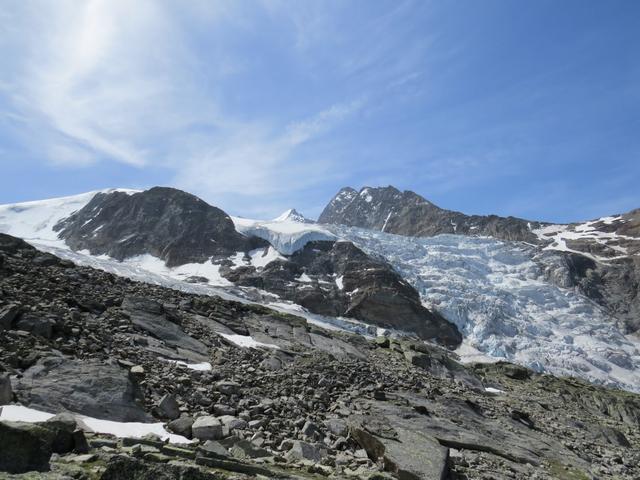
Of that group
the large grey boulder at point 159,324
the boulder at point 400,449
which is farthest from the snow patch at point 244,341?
the boulder at point 400,449

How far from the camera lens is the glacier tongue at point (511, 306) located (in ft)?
390

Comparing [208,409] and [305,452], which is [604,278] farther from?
[305,452]

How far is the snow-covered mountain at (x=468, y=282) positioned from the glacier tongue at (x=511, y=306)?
1.06ft

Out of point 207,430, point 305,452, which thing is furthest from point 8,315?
point 305,452

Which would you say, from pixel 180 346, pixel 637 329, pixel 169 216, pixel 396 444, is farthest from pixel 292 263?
pixel 396 444

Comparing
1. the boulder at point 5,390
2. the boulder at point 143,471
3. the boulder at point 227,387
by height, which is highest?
the boulder at point 143,471

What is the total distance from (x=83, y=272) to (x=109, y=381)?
1836 cm

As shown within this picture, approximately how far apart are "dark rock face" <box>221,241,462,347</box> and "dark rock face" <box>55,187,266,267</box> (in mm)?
20252

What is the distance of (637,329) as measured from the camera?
15188 centimetres

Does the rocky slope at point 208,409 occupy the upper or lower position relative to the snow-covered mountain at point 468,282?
lower

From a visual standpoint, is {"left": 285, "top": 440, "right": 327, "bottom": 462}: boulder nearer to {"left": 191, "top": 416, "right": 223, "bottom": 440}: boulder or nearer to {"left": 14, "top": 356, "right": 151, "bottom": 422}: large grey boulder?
{"left": 191, "top": 416, "right": 223, "bottom": 440}: boulder

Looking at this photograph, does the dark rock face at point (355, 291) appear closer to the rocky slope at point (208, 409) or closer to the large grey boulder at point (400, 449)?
the rocky slope at point (208, 409)

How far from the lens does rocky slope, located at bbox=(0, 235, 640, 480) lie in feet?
27.5

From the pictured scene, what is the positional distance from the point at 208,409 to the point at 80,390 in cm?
347
